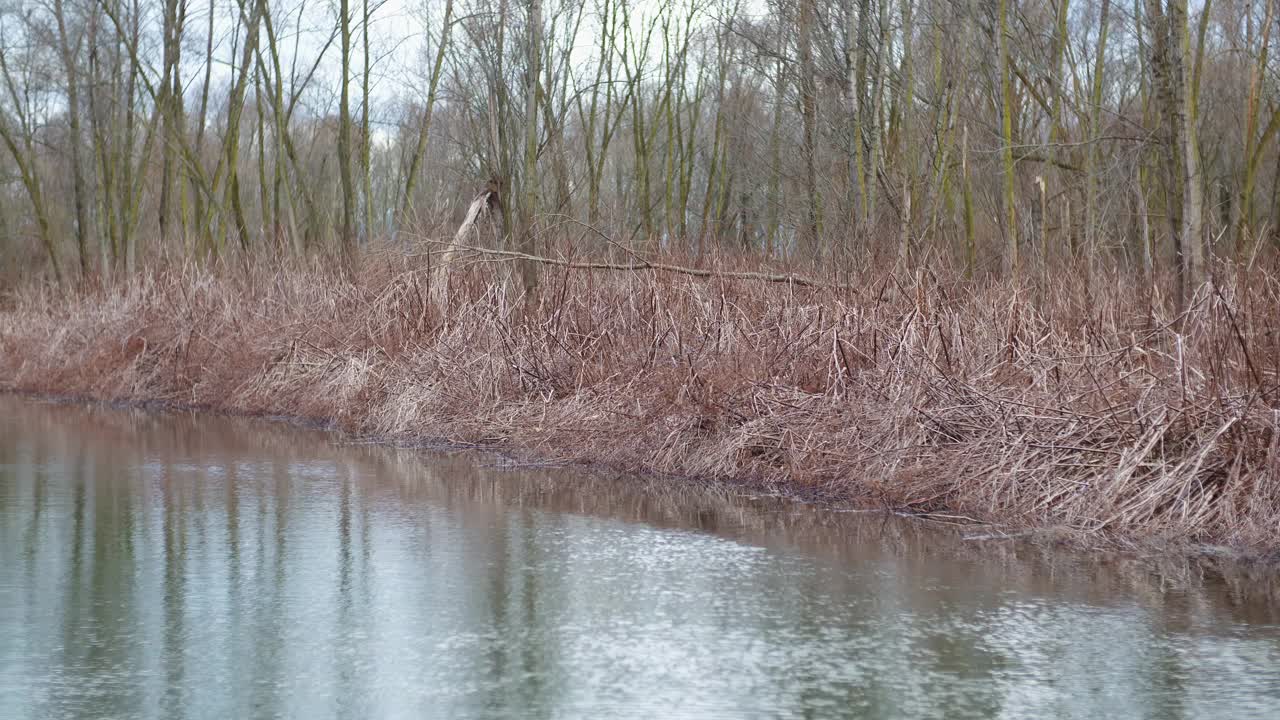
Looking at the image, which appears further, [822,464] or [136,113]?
[136,113]

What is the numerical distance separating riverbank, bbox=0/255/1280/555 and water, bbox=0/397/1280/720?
76cm

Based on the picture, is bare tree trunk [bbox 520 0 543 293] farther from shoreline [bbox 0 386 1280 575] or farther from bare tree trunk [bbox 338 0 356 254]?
bare tree trunk [bbox 338 0 356 254]

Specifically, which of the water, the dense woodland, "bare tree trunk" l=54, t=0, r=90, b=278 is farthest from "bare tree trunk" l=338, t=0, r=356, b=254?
the water

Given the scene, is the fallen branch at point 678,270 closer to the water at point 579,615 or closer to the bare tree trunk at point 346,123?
the water at point 579,615

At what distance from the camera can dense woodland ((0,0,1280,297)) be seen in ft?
44.3

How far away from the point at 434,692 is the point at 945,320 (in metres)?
6.49

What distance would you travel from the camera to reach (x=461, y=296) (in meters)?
14.0

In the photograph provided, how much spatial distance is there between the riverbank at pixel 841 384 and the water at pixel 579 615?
0.76m

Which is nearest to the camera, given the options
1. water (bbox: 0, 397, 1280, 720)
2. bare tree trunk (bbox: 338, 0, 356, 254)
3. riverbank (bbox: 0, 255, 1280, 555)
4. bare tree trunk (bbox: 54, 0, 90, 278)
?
water (bbox: 0, 397, 1280, 720)

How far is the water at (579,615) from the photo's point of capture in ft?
14.5

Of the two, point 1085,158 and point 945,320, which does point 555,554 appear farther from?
point 1085,158

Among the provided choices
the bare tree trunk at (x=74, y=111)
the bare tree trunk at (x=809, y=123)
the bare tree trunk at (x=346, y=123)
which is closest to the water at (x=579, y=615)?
the bare tree trunk at (x=809, y=123)

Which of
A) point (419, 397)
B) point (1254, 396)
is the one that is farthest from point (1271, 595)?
point (419, 397)

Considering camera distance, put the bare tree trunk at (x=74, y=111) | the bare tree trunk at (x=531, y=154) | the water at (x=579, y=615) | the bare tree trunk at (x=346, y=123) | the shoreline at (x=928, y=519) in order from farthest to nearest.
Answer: the bare tree trunk at (x=74, y=111) < the bare tree trunk at (x=346, y=123) < the bare tree trunk at (x=531, y=154) < the shoreline at (x=928, y=519) < the water at (x=579, y=615)
